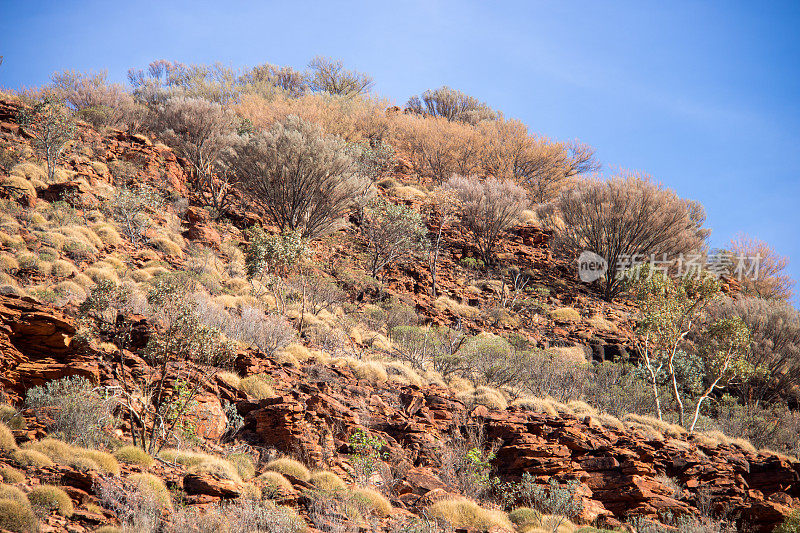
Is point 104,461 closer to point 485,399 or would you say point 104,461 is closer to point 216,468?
point 216,468

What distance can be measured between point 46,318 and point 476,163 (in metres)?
26.2

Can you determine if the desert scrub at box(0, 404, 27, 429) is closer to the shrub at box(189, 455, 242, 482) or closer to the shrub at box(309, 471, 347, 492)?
the shrub at box(189, 455, 242, 482)

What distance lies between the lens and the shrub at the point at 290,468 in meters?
7.00

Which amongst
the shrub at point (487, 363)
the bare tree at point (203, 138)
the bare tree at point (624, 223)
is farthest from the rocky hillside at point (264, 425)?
the bare tree at point (624, 223)

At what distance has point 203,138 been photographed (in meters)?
21.9

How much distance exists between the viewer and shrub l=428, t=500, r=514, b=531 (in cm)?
671

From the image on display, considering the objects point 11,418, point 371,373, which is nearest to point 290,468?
point 11,418

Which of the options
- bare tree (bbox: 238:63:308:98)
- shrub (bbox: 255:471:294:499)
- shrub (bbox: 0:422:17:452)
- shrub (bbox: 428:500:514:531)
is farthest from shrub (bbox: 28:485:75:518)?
bare tree (bbox: 238:63:308:98)

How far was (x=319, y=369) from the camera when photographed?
10617 mm

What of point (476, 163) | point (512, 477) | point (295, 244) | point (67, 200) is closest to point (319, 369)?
point (512, 477)

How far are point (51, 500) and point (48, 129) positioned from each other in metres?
15.6

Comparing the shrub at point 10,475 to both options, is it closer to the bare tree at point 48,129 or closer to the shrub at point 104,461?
the shrub at point 104,461

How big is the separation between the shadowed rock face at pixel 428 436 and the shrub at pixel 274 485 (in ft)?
3.94

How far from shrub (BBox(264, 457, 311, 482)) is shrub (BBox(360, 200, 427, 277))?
12.9m
